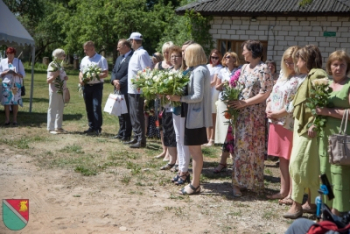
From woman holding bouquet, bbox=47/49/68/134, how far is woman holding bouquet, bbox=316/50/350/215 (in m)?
7.18

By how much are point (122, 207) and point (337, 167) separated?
266cm

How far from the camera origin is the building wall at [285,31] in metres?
16.5

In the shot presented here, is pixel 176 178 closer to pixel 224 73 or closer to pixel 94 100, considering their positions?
pixel 224 73

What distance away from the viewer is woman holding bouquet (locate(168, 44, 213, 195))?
6.52 meters

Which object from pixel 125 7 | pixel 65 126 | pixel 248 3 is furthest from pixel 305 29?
pixel 125 7

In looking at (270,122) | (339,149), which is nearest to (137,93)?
(270,122)

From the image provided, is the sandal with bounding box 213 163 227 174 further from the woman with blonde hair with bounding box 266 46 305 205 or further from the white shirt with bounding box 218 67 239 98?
the white shirt with bounding box 218 67 239 98

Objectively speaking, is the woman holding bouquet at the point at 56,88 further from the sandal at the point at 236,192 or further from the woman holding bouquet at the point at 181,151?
the sandal at the point at 236,192

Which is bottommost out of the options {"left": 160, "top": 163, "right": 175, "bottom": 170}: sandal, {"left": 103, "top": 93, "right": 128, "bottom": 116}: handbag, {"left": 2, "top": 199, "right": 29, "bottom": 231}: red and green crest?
{"left": 2, "top": 199, "right": 29, "bottom": 231}: red and green crest

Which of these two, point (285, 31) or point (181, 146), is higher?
point (285, 31)

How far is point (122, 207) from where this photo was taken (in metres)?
6.16

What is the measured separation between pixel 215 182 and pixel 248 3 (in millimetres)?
10771

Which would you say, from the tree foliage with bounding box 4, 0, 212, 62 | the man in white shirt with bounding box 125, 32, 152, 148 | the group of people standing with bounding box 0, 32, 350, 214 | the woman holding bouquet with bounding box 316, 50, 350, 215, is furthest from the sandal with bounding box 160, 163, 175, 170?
the tree foliage with bounding box 4, 0, 212, 62

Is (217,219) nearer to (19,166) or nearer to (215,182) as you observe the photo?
(215,182)
